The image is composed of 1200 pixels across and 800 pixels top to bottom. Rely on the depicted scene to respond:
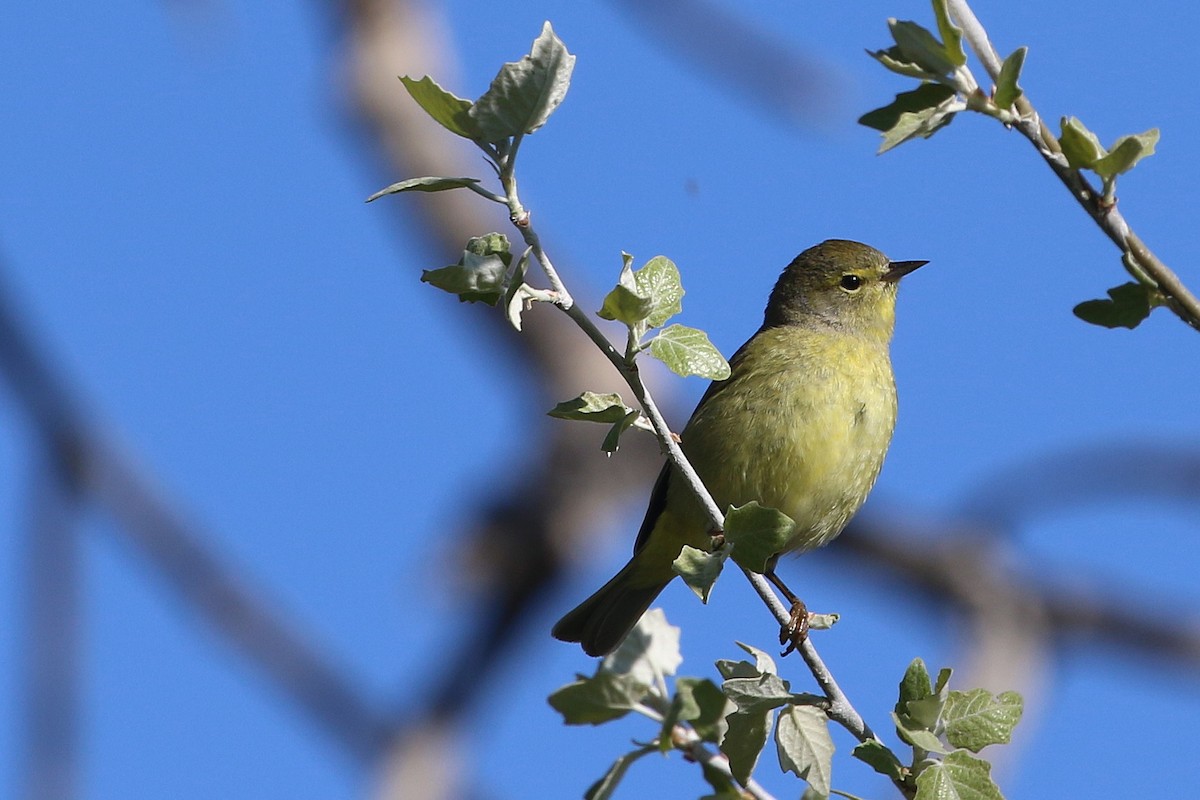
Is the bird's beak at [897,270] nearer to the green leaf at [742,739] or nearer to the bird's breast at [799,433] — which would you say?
the bird's breast at [799,433]

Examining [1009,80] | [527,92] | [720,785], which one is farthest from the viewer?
[720,785]

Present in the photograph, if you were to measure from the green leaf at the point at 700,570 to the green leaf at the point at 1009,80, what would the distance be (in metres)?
0.93

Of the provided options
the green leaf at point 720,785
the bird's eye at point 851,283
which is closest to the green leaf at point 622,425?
the green leaf at point 720,785

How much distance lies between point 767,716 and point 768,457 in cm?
233

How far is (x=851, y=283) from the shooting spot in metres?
6.00

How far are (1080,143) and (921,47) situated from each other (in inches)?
11.1

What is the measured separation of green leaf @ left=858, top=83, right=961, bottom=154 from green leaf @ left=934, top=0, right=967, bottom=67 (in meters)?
0.05

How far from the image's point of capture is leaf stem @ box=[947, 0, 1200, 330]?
2291 millimetres

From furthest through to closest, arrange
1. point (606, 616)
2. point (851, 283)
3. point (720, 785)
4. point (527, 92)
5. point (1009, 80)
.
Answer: point (851, 283) < point (606, 616) < point (720, 785) < point (527, 92) < point (1009, 80)

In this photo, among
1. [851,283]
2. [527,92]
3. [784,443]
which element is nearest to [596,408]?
[527,92]

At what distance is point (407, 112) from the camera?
1107 cm

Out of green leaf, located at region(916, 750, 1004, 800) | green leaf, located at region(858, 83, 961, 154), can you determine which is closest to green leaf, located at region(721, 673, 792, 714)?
green leaf, located at region(916, 750, 1004, 800)

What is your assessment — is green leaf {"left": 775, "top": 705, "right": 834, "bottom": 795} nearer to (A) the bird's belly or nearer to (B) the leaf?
(B) the leaf

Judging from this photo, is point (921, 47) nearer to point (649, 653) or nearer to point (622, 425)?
point (622, 425)
